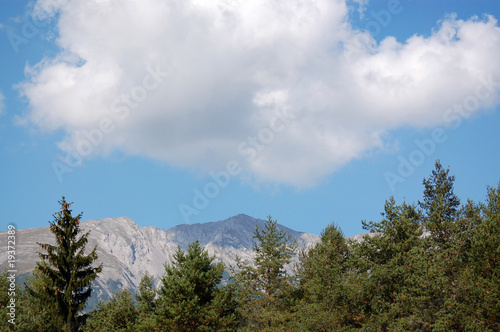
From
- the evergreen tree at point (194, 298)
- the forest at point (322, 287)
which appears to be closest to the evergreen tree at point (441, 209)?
the forest at point (322, 287)

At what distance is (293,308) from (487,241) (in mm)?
21103

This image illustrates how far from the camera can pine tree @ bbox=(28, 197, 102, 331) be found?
43.7m

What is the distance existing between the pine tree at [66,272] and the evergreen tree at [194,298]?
29.4 feet

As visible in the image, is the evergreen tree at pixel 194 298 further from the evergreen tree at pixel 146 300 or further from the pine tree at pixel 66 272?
the pine tree at pixel 66 272

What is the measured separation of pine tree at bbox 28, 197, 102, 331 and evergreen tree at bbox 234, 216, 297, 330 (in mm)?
16976

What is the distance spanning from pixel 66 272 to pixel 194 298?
15.2 metres

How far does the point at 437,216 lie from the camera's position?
44250mm

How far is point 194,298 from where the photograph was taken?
4072 cm

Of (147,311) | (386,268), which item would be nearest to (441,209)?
(386,268)

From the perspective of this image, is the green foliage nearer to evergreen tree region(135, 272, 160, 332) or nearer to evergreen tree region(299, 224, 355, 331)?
evergreen tree region(135, 272, 160, 332)

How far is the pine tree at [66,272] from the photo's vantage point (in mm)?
43719

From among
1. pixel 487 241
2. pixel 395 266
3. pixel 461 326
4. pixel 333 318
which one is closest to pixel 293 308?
pixel 333 318

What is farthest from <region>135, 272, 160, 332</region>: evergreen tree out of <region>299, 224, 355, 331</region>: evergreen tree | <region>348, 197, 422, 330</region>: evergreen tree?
<region>348, 197, 422, 330</region>: evergreen tree

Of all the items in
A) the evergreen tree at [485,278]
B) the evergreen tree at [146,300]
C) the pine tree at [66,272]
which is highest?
the pine tree at [66,272]
